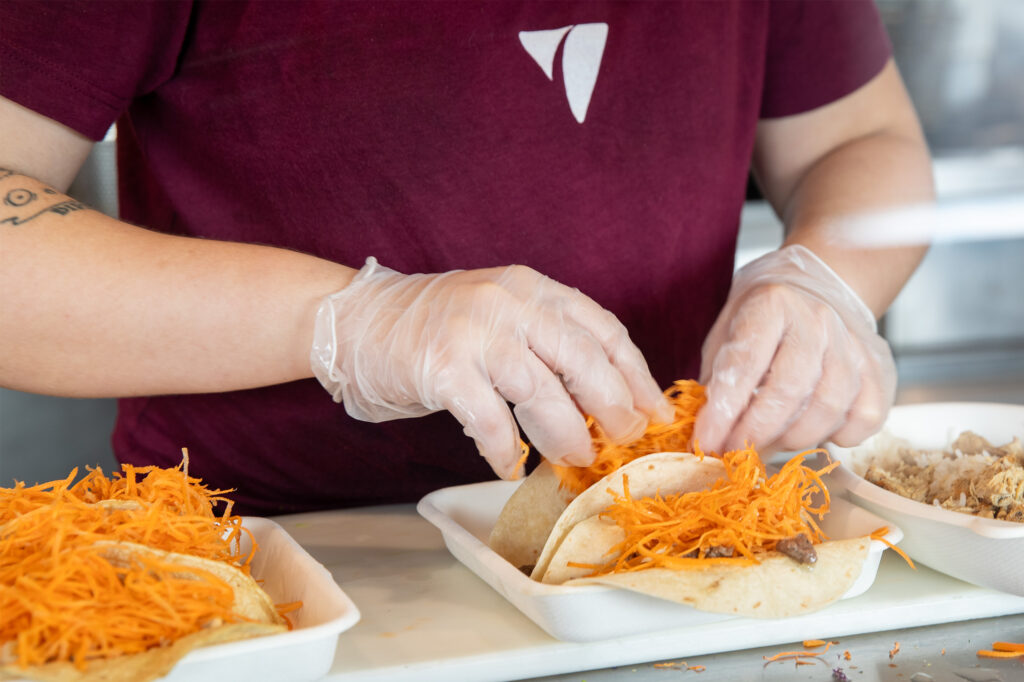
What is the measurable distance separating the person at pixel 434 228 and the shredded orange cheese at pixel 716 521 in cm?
14

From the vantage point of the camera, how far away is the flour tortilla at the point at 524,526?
1.05m

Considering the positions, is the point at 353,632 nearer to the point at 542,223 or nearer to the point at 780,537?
the point at 780,537

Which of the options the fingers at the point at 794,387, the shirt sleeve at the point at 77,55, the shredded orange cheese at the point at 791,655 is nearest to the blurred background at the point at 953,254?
the shirt sleeve at the point at 77,55

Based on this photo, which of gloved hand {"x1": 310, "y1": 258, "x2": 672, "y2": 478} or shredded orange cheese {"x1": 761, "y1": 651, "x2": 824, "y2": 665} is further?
gloved hand {"x1": 310, "y1": 258, "x2": 672, "y2": 478}

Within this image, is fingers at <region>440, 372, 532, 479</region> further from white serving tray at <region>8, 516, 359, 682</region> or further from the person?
white serving tray at <region>8, 516, 359, 682</region>

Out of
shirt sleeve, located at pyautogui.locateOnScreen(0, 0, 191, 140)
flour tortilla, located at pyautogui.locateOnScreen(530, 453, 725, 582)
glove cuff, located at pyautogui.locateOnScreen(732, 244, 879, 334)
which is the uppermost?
shirt sleeve, located at pyautogui.locateOnScreen(0, 0, 191, 140)

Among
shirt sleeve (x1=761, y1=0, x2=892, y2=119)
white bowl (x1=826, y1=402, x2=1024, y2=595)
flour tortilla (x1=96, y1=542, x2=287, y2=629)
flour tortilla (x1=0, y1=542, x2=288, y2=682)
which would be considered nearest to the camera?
flour tortilla (x1=0, y1=542, x2=288, y2=682)

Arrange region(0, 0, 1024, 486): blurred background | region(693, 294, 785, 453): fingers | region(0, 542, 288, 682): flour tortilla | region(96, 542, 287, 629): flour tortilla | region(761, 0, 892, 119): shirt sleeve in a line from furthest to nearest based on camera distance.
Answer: region(0, 0, 1024, 486): blurred background → region(761, 0, 892, 119): shirt sleeve → region(693, 294, 785, 453): fingers → region(96, 542, 287, 629): flour tortilla → region(0, 542, 288, 682): flour tortilla

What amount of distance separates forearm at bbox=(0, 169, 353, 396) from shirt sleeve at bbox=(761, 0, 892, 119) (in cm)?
89

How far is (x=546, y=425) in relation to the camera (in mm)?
1059

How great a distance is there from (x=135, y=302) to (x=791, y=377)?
2.54 ft

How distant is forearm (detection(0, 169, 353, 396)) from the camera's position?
104 cm

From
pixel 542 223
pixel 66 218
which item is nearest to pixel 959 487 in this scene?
pixel 542 223

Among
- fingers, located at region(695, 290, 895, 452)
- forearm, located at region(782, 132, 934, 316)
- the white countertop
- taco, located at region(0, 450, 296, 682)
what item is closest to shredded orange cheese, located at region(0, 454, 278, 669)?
taco, located at region(0, 450, 296, 682)
